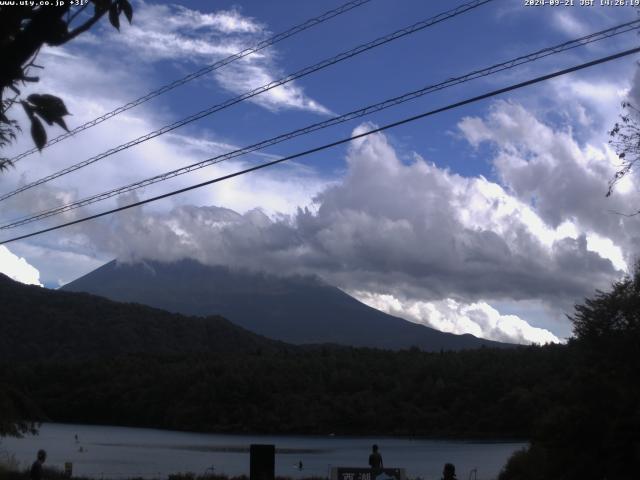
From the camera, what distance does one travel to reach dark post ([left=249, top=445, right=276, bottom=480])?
46.0 ft

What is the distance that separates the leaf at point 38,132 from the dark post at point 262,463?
33.5 feet

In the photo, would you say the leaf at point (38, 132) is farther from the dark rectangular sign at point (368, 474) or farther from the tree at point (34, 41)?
the dark rectangular sign at point (368, 474)

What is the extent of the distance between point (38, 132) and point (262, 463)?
34.2 ft

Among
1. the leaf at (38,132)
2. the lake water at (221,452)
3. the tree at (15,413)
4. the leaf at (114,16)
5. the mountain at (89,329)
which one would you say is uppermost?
the mountain at (89,329)

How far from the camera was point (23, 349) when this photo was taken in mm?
134500

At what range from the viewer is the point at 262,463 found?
46.1ft

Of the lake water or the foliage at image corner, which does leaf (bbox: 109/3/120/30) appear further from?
the lake water

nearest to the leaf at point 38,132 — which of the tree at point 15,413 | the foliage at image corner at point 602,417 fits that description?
the foliage at image corner at point 602,417

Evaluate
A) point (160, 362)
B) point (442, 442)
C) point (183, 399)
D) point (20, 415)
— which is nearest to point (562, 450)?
point (20, 415)

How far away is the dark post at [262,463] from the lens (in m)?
14.0

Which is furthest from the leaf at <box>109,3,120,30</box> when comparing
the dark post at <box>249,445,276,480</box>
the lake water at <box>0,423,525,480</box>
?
the lake water at <box>0,423,525,480</box>

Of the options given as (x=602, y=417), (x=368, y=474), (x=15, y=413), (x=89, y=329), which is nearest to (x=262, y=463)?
(x=368, y=474)

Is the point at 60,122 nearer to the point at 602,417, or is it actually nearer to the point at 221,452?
the point at 602,417

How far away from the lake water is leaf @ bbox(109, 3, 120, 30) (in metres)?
48.7
